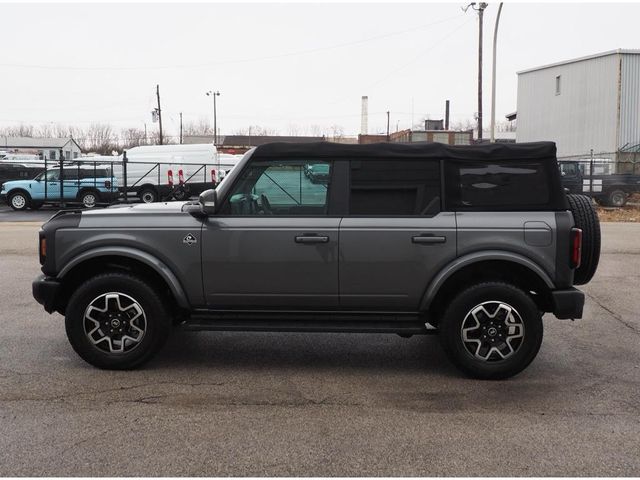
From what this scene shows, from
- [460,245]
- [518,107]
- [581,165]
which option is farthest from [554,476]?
[518,107]

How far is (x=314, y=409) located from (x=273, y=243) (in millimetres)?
1334

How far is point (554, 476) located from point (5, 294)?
7281 millimetres

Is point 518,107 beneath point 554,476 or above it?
above

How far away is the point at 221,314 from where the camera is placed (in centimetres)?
517

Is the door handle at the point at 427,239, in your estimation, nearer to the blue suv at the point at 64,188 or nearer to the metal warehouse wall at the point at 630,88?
the blue suv at the point at 64,188

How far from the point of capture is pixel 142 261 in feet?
16.5

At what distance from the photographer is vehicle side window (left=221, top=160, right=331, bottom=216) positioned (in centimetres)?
511

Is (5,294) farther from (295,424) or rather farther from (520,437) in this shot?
(520,437)

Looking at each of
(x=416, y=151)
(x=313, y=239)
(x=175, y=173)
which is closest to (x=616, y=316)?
(x=416, y=151)

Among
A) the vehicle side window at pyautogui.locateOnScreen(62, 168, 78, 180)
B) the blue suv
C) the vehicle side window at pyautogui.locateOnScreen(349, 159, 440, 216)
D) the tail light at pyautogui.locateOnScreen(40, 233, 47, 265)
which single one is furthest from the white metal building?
the tail light at pyautogui.locateOnScreen(40, 233, 47, 265)

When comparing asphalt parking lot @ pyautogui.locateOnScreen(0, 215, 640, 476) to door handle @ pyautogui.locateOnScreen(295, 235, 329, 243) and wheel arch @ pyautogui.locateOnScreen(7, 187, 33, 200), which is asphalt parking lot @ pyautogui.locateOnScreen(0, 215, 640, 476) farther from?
wheel arch @ pyautogui.locateOnScreen(7, 187, 33, 200)

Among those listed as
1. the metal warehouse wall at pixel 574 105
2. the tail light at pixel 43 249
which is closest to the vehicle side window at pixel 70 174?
the tail light at pixel 43 249

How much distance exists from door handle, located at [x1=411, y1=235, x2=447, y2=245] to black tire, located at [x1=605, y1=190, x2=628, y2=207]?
75.0ft

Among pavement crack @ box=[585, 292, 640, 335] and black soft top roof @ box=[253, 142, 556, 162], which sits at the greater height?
black soft top roof @ box=[253, 142, 556, 162]
